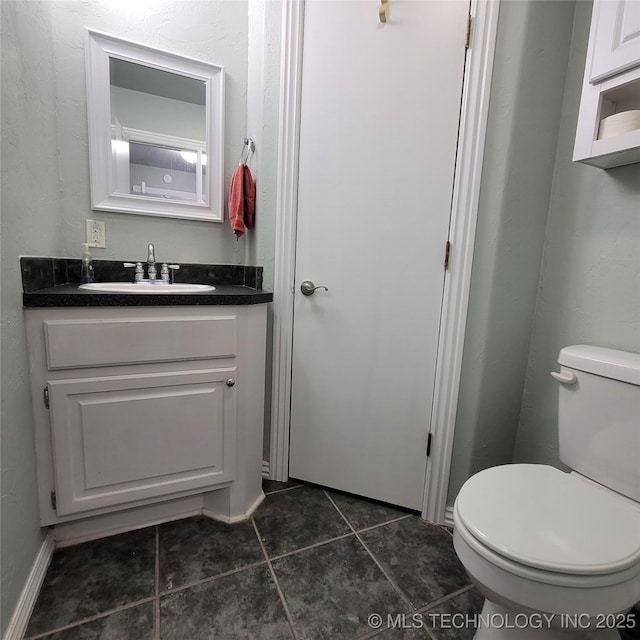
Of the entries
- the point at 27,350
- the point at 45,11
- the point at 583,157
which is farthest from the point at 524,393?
the point at 45,11

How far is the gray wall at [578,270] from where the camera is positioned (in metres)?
1.11

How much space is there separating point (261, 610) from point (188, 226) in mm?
1480

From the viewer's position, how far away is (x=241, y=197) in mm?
1505

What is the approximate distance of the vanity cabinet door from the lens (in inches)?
43.1

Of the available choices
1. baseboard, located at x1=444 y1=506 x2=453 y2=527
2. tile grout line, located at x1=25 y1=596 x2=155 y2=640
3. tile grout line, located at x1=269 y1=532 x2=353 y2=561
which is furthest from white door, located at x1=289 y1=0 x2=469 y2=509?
tile grout line, located at x1=25 y1=596 x2=155 y2=640

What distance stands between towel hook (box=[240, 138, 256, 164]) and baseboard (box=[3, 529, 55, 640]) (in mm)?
1632

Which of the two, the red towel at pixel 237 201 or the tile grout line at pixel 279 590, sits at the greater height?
the red towel at pixel 237 201

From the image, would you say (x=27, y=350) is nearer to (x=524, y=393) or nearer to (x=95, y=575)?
(x=95, y=575)

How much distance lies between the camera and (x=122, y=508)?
120cm

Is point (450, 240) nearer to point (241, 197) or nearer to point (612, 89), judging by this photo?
point (612, 89)

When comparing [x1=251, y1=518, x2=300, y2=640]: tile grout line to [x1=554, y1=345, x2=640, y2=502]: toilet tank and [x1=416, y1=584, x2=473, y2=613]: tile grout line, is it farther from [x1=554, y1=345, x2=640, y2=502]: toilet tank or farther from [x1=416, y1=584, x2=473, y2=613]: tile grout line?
[x1=554, y1=345, x2=640, y2=502]: toilet tank

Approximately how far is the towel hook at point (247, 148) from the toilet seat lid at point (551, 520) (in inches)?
59.8

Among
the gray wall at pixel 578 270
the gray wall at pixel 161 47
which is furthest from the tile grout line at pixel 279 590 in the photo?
the gray wall at pixel 161 47

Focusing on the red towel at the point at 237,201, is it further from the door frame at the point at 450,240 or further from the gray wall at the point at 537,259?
the gray wall at the point at 537,259
